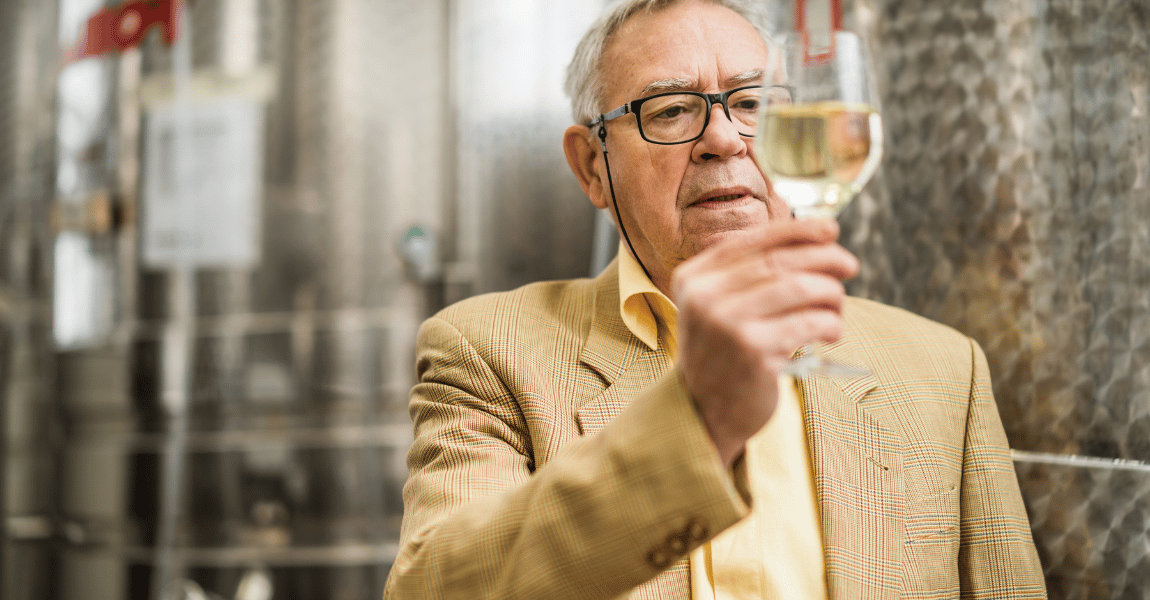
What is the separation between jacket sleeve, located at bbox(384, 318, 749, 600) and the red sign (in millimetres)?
2014

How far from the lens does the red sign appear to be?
7.75 feet

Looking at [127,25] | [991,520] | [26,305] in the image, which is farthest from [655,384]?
[26,305]

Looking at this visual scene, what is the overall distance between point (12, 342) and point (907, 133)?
9.35 ft

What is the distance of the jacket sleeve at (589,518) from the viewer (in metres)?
0.66

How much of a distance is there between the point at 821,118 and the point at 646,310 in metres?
0.60

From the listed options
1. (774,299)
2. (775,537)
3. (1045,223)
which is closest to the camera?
(774,299)

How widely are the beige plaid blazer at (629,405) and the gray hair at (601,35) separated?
28cm

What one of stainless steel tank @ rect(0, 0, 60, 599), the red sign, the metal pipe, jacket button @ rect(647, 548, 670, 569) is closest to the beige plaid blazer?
jacket button @ rect(647, 548, 670, 569)

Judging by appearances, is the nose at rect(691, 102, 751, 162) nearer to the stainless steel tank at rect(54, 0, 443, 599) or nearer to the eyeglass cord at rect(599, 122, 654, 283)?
the eyeglass cord at rect(599, 122, 654, 283)

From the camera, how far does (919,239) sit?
4.21ft

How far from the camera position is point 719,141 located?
3.45 ft

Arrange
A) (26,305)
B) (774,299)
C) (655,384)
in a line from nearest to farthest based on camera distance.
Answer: (774,299) → (655,384) → (26,305)

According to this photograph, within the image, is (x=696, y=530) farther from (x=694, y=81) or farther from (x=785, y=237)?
(x=694, y=81)

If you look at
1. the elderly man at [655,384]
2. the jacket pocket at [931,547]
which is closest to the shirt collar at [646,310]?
the elderly man at [655,384]
